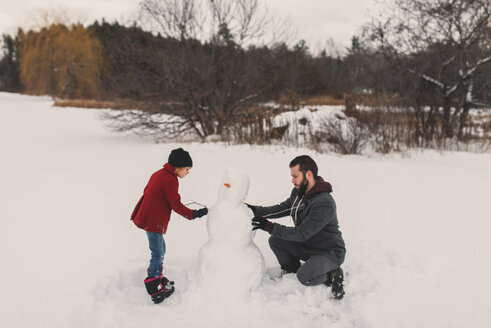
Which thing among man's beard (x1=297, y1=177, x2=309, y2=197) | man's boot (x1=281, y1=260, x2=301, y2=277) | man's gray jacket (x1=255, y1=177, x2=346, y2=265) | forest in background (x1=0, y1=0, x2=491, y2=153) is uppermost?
forest in background (x1=0, y1=0, x2=491, y2=153)

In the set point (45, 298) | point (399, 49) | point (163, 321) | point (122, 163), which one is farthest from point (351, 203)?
point (399, 49)

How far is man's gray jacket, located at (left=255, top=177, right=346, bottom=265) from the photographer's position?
8.84 ft

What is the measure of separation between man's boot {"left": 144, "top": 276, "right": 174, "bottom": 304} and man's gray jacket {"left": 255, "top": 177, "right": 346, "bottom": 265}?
93 cm

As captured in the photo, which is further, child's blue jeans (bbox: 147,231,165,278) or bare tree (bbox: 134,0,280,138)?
bare tree (bbox: 134,0,280,138)

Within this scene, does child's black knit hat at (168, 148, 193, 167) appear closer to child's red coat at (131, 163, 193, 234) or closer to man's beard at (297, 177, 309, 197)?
child's red coat at (131, 163, 193, 234)

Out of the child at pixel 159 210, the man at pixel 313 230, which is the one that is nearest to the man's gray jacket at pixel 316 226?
the man at pixel 313 230

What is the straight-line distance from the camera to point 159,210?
103 inches

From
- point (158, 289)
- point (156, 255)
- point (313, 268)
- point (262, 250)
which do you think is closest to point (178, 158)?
point (156, 255)

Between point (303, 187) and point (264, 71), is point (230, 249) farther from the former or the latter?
point (264, 71)

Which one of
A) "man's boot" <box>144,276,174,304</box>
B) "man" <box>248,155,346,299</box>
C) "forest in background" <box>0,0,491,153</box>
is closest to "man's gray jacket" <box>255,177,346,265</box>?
"man" <box>248,155,346,299</box>

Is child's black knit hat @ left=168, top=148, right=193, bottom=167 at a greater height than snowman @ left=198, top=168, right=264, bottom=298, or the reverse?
child's black knit hat @ left=168, top=148, right=193, bottom=167

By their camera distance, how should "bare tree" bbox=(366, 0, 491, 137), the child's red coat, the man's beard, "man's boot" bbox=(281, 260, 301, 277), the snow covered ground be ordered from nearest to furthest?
the snow covered ground < the child's red coat < the man's beard < "man's boot" bbox=(281, 260, 301, 277) < "bare tree" bbox=(366, 0, 491, 137)

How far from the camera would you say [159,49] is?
10.8 m

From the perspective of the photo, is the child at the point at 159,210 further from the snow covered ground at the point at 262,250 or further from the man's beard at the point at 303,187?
the man's beard at the point at 303,187
